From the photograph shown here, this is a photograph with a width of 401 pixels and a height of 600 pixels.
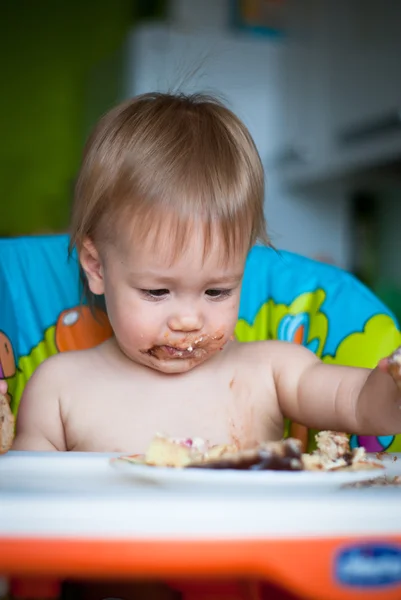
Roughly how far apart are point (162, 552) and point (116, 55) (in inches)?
110

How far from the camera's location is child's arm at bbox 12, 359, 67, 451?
3.03 ft

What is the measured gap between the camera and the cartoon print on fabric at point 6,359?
1.06 meters

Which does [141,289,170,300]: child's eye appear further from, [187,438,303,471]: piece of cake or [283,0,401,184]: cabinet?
[283,0,401,184]: cabinet

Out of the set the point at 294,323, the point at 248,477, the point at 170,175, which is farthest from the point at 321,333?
the point at 248,477

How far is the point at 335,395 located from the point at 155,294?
8.7 inches

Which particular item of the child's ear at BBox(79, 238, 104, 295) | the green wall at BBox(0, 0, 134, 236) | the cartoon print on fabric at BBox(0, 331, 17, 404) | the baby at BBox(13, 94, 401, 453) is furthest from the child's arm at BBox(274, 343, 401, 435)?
the green wall at BBox(0, 0, 134, 236)

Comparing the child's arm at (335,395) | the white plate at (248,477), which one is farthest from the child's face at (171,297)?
the white plate at (248,477)

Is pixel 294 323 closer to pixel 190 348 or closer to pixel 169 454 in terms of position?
pixel 190 348

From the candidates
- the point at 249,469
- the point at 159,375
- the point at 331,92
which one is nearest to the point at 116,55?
the point at 331,92

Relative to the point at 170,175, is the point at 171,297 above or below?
below

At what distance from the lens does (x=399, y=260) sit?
99.7 inches

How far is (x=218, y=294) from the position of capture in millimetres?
900

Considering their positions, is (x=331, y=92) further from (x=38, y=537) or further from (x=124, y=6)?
(x=38, y=537)

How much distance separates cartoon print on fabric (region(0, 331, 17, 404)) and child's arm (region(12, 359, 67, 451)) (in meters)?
0.09
